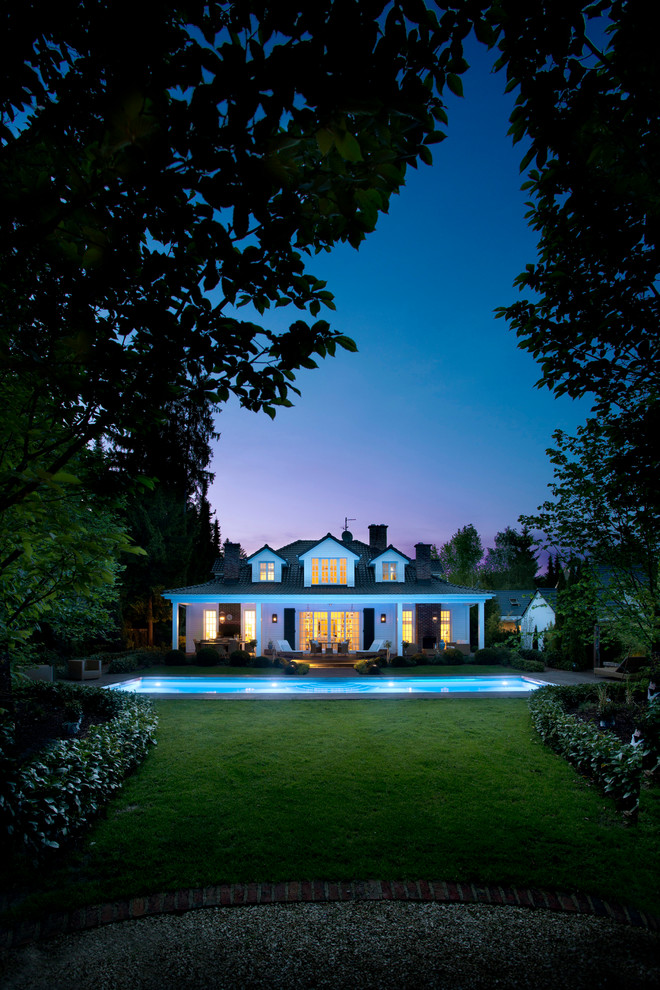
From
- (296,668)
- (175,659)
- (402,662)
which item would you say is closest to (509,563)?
(402,662)

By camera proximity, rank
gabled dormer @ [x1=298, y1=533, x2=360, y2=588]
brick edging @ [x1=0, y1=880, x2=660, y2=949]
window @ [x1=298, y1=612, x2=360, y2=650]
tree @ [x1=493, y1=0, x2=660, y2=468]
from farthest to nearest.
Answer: window @ [x1=298, y1=612, x2=360, y2=650] → gabled dormer @ [x1=298, y1=533, x2=360, y2=588] → brick edging @ [x1=0, y1=880, x2=660, y2=949] → tree @ [x1=493, y1=0, x2=660, y2=468]

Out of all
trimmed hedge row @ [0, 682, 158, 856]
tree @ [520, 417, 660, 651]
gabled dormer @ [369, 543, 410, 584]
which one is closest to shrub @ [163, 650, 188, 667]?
gabled dormer @ [369, 543, 410, 584]

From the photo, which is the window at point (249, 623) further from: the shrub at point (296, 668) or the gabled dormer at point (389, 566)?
the gabled dormer at point (389, 566)

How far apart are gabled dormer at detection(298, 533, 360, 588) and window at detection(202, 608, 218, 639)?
502 cm

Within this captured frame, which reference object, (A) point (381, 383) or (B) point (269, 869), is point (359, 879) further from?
(A) point (381, 383)

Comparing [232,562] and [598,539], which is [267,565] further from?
[598,539]

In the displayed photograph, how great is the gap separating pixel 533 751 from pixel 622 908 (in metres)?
4.84

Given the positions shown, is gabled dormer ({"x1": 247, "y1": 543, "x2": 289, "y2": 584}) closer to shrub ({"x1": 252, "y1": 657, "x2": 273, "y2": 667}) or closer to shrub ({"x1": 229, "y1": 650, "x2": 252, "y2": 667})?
shrub ({"x1": 229, "y1": 650, "x2": 252, "y2": 667})

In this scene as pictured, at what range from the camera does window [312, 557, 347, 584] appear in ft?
79.6

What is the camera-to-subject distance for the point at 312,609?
24.4 m

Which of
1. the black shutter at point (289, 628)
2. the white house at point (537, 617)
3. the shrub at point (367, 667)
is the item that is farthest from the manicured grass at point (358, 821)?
the white house at point (537, 617)

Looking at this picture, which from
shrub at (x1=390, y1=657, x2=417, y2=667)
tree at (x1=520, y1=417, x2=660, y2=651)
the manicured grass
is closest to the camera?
the manicured grass

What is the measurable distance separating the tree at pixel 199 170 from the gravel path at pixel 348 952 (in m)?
3.47

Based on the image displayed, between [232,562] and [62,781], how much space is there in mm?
19394
